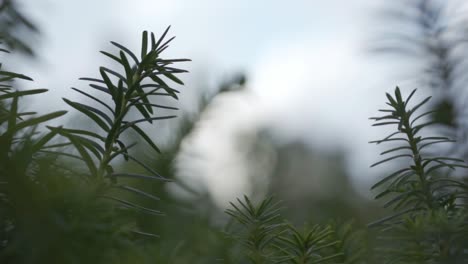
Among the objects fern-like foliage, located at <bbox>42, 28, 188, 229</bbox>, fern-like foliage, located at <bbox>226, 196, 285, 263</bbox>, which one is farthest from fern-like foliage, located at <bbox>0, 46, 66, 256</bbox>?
fern-like foliage, located at <bbox>226, 196, 285, 263</bbox>

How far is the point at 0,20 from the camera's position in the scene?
1.92 feet

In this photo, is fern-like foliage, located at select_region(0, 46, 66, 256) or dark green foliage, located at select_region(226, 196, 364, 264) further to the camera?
dark green foliage, located at select_region(226, 196, 364, 264)

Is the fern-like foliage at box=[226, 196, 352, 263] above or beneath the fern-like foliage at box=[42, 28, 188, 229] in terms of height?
beneath

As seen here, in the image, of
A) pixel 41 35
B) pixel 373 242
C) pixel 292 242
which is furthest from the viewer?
pixel 41 35

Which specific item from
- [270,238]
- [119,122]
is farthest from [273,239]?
[119,122]

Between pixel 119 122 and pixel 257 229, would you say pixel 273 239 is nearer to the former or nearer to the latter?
pixel 257 229

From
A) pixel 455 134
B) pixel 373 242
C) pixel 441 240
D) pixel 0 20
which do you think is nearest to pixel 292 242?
pixel 441 240

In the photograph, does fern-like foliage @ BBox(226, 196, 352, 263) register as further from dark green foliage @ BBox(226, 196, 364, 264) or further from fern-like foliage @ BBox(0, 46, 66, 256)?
fern-like foliage @ BBox(0, 46, 66, 256)

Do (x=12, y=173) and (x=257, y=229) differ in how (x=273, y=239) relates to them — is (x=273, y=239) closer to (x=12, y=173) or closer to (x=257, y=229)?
(x=257, y=229)

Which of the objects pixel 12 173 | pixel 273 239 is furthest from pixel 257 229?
pixel 12 173

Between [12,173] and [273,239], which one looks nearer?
[12,173]

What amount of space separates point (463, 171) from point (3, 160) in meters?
0.45

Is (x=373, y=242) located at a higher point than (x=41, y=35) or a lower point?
lower

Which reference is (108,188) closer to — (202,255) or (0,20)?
(202,255)
